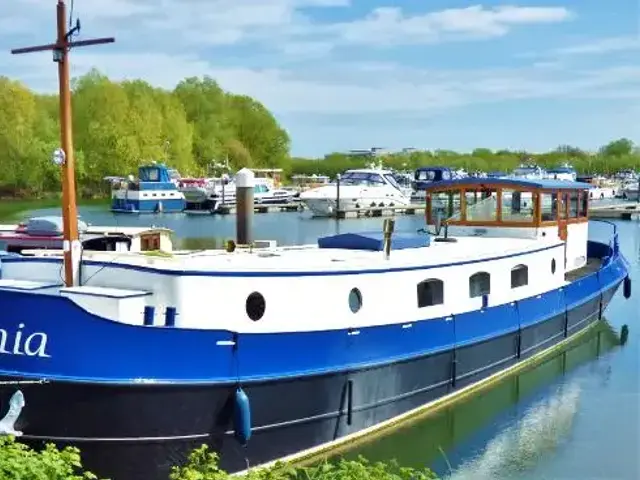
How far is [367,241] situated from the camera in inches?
651

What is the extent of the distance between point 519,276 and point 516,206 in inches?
122

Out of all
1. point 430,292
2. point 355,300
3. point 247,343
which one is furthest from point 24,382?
point 430,292

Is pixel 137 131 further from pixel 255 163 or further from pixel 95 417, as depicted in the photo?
pixel 95 417

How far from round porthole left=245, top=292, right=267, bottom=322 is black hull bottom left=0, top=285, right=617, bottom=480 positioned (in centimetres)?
110

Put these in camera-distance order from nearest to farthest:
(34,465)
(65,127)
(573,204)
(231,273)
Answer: (34,465) < (65,127) < (231,273) < (573,204)

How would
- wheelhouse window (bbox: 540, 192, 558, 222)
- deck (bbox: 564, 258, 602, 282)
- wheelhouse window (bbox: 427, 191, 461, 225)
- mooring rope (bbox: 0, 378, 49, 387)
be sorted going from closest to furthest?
mooring rope (bbox: 0, 378, 49, 387), wheelhouse window (bbox: 540, 192, 558, 222), wheelhouse window (bbox: 427, 191, 461, 225), deck (bbox: 564, 258, 602, 282)

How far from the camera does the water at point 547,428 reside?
14016 millimetres

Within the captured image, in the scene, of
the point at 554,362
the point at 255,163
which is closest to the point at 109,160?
the point at 255,163

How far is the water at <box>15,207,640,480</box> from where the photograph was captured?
1402 cm

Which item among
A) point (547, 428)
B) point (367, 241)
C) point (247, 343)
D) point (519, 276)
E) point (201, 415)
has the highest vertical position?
point (367, 241)

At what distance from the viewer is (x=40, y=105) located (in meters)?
92.8

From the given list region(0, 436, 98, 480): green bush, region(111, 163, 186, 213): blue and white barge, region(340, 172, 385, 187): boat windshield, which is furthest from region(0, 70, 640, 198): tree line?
region(0, 436, 98, 480): green bush

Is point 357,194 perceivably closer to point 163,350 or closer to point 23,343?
point 163,350

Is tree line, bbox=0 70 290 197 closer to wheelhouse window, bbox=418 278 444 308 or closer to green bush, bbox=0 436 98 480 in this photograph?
wheelhouse window, bbox=418 278 444 308
